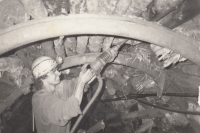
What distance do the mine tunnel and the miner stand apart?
31 centimetres

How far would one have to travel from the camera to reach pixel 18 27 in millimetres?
2531

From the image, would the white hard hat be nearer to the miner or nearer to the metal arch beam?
the miner

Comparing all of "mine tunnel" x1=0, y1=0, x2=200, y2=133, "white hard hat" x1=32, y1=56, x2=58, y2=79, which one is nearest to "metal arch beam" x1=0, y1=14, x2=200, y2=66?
"mine tunnel" x1=0, y1=0, x2=200, y2=133

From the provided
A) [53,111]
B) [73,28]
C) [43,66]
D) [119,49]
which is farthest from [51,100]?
[119,49]

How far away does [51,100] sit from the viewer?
3.00m

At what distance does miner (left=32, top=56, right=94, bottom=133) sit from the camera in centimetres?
288

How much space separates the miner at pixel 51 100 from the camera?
288 cm

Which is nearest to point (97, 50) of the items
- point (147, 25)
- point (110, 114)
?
point (147, 25)

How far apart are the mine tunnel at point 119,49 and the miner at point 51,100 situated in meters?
0.31

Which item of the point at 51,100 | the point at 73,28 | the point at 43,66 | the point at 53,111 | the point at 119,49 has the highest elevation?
the point at 73,28

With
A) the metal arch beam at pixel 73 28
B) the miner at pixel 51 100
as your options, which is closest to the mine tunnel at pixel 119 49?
the metal arch beam at pixel 73 28

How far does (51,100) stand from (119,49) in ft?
7.32

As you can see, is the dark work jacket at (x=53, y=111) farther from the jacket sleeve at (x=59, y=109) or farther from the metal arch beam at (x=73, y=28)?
the metal arch beam at (x=73, y=28)

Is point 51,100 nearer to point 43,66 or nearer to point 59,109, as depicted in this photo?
point 59,109
